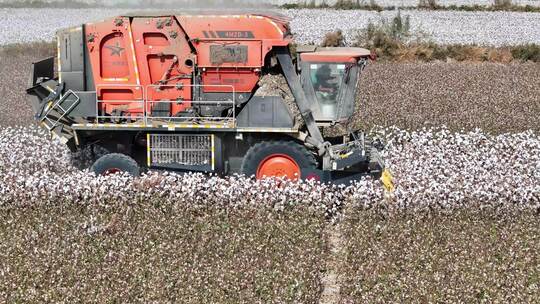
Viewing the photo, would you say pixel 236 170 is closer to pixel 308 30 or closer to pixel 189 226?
pixel 189 226

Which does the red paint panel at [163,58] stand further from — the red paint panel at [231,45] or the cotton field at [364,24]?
the cotton field at [364,24]

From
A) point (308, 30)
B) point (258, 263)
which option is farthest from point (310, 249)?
point (308, 30)

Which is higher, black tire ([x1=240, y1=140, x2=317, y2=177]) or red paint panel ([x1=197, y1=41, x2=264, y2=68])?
red paint panel ([x1=197, y1=41, x2=264, y2=68])

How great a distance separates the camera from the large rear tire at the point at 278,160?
1212 centimetres

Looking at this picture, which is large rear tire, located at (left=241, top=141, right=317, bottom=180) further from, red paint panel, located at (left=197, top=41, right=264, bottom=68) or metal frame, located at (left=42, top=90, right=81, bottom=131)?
metal frame, located at (left=42, top=90, right=81, bottom=131)

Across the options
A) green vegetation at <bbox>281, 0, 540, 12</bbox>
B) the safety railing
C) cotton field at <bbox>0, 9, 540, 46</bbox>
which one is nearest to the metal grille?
the safety railing

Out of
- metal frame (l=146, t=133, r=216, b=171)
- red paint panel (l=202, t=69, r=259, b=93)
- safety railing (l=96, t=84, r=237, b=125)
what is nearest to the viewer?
metal frame (l=146, t=133, r=216, b=171)

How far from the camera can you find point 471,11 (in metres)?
43.0

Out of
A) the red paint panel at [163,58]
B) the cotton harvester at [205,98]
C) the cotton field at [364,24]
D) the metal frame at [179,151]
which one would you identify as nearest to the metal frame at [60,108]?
the cotton harvester at [205,98]

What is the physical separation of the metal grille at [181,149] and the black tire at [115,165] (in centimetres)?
33

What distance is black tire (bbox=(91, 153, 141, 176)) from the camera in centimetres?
1253

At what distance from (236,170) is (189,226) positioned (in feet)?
7.79

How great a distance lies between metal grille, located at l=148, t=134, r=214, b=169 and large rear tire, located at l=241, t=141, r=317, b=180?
0.74m

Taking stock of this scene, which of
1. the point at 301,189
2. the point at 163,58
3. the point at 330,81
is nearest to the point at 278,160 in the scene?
the point at 301,189
